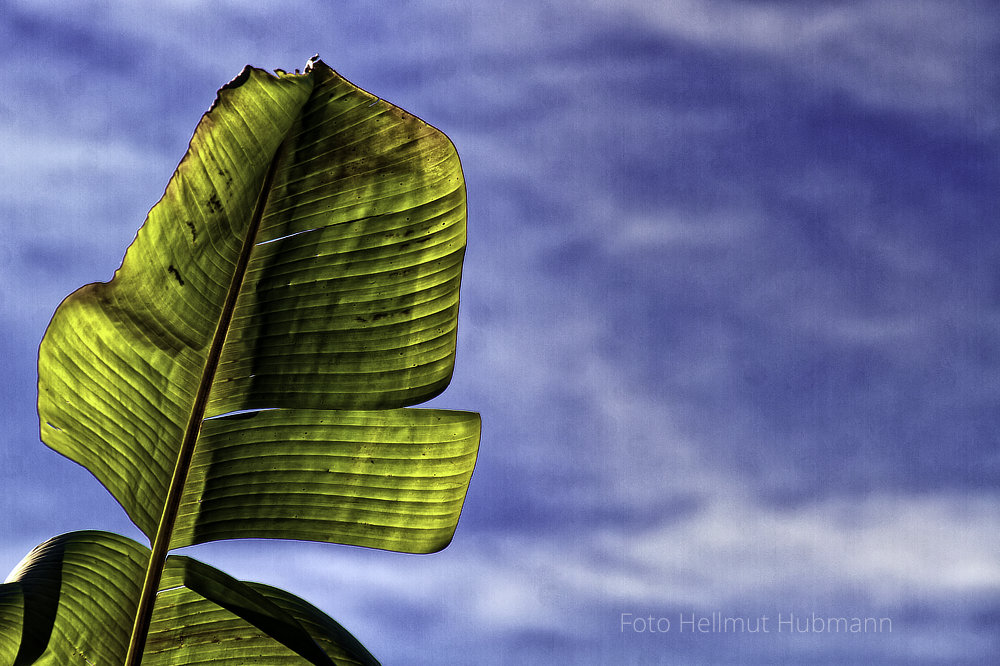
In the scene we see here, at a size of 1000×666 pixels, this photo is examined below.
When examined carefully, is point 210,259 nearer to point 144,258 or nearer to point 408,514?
point 144,258

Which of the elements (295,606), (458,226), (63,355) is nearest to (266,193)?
(458,226)

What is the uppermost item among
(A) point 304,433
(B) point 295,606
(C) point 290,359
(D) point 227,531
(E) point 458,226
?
(E) point 458,226

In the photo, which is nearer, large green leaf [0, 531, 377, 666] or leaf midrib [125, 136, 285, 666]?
large green leaf [0, 531, 377, 666]

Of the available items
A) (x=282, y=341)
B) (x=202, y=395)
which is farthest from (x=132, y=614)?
(x=282, y=341)

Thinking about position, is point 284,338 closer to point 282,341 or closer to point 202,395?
point 282,341

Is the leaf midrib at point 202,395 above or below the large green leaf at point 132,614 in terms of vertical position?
above
